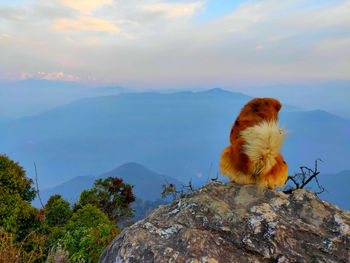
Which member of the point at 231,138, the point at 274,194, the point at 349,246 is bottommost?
the point at 349,246

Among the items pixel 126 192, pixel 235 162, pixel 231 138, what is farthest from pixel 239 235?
pixel 126 192

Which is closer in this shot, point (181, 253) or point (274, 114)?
point (181, 253)

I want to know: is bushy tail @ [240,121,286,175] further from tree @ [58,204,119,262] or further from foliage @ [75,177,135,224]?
foliage @ [75,177,135,224]

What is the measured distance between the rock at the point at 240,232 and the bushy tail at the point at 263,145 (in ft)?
1.50

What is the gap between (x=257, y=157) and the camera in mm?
3520

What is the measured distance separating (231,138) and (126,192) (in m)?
9.40

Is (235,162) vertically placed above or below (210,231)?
above

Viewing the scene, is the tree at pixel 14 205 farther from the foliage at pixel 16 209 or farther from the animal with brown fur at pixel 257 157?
the animal with brown fur at pixel 257 157

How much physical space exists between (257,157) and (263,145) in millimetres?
185

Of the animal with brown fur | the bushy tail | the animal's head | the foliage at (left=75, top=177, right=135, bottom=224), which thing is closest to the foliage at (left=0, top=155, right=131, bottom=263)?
the foliage at (left=75, top=177, right=135, bottom=224)

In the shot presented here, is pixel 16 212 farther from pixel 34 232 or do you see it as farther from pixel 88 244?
pixel 88 244

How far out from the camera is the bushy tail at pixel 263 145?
11.3ft

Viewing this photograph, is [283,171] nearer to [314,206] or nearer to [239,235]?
[314,206]

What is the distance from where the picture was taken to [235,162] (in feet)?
12.5
